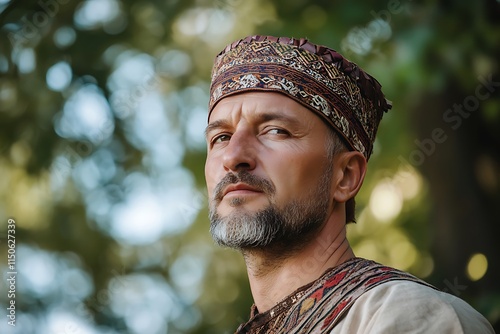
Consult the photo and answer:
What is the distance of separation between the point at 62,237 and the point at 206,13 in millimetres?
2666

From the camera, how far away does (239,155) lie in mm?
3352

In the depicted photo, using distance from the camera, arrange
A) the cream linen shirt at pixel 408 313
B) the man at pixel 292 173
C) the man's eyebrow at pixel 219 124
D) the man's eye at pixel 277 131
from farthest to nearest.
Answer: the man's eyebrow at pixel 219 124, the man's eye at pixel 277 131, the man at pixel 292 173, the cream linen shirt at pixel 408 313

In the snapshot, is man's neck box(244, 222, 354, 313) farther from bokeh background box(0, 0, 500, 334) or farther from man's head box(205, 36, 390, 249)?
bokeh background box(0, 0, 500, 334)

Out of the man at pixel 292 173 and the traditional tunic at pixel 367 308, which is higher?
the man at pixel 292 173

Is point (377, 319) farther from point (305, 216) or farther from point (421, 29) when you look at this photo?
point (421, 29)

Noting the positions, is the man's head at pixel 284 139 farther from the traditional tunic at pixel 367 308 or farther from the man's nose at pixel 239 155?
the traditional tunic at pixel 367 308

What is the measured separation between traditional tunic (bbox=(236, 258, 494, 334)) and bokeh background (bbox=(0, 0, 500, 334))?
88.5 inches

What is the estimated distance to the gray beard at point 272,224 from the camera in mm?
3285

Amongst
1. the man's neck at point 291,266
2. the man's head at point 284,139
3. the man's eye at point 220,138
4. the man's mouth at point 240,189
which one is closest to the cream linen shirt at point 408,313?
the man's neck at point 291,266

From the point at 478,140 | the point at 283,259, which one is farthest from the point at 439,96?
the point at 283,259

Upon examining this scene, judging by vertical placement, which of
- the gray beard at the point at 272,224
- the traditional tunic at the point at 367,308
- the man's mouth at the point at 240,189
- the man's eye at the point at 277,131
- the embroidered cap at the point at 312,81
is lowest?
the traditional tunic at the point at 367,308

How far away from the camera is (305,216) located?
3.36 meters

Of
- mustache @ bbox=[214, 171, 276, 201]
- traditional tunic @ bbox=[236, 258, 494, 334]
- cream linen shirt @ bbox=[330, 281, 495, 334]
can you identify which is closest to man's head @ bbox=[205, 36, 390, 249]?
mustache @ bbox=[214, 171, 276, 201]

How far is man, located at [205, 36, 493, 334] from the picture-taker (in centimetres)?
325
